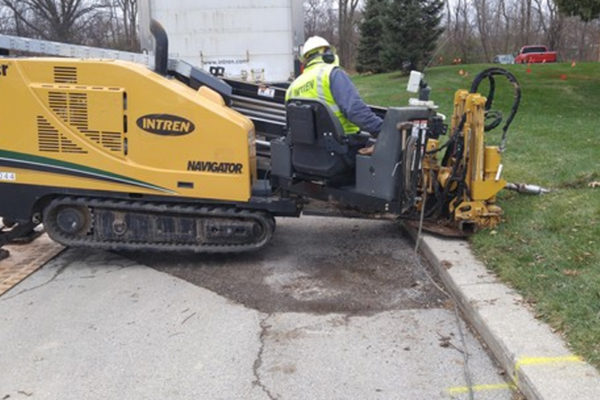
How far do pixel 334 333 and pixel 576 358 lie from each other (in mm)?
1551

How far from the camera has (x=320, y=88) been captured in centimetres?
554

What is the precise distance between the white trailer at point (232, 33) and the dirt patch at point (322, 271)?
5.30 m

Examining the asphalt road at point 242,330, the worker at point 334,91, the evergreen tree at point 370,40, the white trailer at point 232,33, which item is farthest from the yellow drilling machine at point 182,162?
the evergreen tree at point 370,40

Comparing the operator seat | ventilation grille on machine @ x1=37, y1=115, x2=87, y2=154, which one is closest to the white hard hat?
the operator seat

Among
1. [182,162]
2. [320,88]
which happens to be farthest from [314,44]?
[182,162]

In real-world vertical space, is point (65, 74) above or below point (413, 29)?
below

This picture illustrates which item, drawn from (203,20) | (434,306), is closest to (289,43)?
(203,20)

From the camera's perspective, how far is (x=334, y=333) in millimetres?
4352

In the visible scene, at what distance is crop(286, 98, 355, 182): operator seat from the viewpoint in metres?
5.46

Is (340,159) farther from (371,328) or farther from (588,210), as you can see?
(588,210)

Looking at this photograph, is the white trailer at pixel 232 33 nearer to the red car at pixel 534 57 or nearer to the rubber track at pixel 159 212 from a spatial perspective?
the rubber track at pixel 159 212

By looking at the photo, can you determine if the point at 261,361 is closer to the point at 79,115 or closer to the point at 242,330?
the point at 242,330

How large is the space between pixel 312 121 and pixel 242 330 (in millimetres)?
1964

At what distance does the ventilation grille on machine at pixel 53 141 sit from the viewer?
5.64 metres
